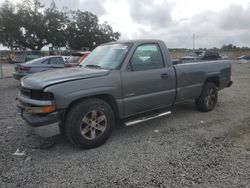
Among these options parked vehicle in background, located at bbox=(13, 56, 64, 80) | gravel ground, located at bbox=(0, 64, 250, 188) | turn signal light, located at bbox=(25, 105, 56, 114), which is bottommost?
gravel ground, located at bbox=(0, 64, 250, 188)

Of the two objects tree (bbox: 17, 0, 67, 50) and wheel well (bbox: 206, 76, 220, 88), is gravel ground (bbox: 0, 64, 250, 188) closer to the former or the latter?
wheel well (bbox: 206, 76, 220, 88)

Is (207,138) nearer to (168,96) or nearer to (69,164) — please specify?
(168,96)

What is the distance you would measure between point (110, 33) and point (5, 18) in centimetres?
2370

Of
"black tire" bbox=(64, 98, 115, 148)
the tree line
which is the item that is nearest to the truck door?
"black tire" bbox=(64, 98, 115, 148)

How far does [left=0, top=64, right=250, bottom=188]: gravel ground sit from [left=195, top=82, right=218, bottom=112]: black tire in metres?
0.70

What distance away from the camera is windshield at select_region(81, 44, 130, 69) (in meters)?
3.84

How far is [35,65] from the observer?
31.1 ft

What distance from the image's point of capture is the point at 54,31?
→ 137 feet

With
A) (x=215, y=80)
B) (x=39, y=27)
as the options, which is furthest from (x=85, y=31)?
(x=215, y=80)

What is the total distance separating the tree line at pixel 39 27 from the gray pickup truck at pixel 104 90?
1634 inches

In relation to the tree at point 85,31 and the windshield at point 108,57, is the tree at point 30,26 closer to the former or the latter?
the tree at point 85,31

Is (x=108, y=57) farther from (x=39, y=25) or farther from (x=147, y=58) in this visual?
(x=39, y=25)

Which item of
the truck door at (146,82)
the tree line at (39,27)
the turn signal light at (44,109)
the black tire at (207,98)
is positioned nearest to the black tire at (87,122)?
the turn signal light at (44,109)

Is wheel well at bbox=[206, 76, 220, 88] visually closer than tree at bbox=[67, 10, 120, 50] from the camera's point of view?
Yes
